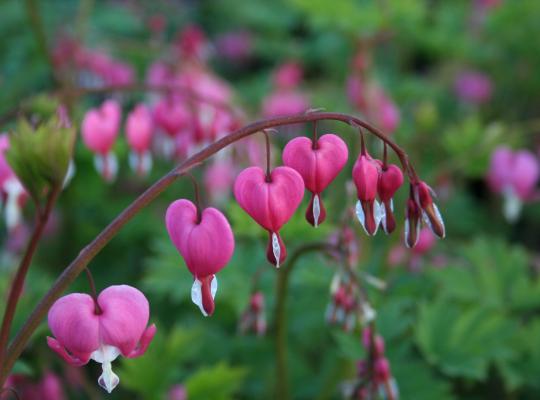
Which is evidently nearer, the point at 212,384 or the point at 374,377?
the point at 374,377

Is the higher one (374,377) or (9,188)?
(9,188)

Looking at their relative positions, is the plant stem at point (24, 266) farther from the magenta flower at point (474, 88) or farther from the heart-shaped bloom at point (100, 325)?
the magenta flower at point (474, 88)

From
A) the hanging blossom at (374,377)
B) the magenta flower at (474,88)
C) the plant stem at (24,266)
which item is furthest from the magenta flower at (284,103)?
the plant stem at (24,266)

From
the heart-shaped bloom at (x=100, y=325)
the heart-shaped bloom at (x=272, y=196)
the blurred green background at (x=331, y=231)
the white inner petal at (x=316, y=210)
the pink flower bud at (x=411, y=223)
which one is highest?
the heart-shaped bloom at (x=272, y=196)

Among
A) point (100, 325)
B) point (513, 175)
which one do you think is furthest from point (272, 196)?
point (513, 175)

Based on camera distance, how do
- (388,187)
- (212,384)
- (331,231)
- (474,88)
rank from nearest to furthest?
(388,187) → (212,384) → (331,231) → (474,88)

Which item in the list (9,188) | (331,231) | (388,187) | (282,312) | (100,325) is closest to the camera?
(100,325)

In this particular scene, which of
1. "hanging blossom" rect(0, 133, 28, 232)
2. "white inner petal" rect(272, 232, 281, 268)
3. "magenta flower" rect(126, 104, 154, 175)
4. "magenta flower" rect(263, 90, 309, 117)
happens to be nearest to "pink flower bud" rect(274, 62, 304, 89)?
"magenta flower" rect(263, 90, 309, 117)

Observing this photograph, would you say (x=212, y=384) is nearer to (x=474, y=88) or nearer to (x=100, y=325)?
(x=100, y=325)
